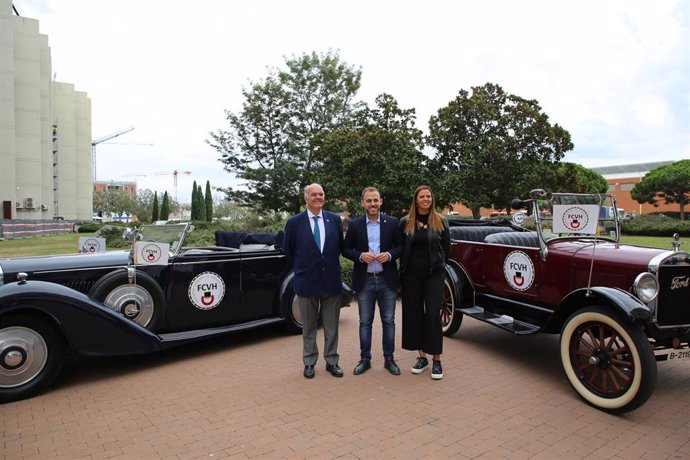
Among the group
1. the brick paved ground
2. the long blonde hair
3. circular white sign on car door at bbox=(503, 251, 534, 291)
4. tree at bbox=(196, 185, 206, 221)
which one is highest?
tree at bbox=(196, 185, 206, 221)

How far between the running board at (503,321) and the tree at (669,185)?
44254 mm

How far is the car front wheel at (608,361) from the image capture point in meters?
3.22

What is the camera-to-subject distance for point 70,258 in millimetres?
4648

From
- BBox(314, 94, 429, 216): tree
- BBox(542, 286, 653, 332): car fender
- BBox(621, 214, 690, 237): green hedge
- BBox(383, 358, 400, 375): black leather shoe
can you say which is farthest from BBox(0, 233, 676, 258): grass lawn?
BBox(383, 358, 400, 375): black leather shoe

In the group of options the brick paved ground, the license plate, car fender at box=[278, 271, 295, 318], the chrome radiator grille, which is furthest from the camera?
car fender at box=[278, 271, 295, 318]

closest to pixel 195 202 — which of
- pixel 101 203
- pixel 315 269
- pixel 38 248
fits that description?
pixel 38 248

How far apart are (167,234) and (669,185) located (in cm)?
4927

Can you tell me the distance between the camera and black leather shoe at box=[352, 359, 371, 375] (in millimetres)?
4316

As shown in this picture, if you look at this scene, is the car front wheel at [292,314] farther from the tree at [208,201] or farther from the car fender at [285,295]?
the tree at [208,201]

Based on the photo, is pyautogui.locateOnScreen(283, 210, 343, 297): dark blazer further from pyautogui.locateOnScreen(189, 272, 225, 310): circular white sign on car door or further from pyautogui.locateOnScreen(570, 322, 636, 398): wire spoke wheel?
pyautogui.locateOnScreen(570, 322, 636, 398): wire spoke wheel

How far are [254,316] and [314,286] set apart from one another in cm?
164

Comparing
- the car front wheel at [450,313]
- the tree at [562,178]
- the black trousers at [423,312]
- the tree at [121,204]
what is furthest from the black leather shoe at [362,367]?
the tree at [121,204]

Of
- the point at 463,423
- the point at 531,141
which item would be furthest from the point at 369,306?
the point at 531,141

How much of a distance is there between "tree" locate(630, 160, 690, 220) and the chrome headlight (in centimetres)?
4499
